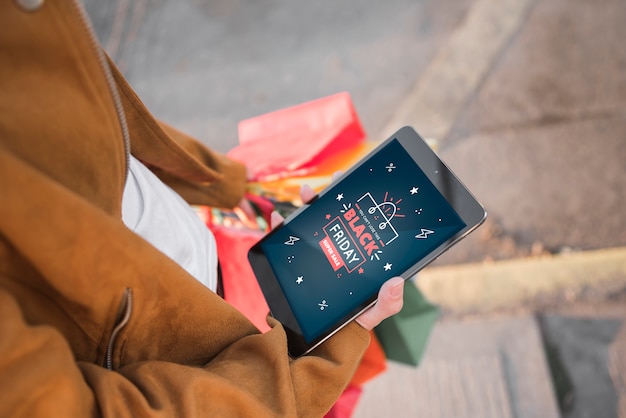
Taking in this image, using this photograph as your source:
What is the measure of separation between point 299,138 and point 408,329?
2.20 feet

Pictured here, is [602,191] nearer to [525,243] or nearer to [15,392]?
[525,243]

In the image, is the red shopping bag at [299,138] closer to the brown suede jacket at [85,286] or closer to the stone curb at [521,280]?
the brown suede jacket at [85,286]

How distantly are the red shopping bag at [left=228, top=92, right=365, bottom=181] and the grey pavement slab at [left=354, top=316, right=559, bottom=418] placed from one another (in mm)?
930

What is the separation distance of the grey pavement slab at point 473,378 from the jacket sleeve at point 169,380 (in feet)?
3.38

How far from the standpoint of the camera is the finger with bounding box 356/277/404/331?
3.45ft

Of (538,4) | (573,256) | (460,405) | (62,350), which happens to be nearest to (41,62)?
(62,350)

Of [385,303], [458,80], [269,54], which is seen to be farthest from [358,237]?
[269,54]

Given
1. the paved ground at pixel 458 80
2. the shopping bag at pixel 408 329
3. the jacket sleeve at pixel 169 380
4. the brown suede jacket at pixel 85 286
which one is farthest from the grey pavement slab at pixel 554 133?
the brown suede jacket at pixel 85 286

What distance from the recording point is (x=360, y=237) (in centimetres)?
114

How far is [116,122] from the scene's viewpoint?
831mm

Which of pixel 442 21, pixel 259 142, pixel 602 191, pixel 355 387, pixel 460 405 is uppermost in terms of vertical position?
pixel 259 142

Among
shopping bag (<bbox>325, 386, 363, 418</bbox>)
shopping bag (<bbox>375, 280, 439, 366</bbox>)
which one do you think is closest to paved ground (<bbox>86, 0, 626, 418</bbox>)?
shopping bag (<bbox>375, 280, 439, 366</bbox>)

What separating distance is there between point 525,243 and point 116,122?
1777 millimetres

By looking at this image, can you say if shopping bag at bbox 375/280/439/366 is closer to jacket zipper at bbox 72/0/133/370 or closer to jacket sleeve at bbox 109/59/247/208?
jacket sleeve at bbox 109/59/247/208
